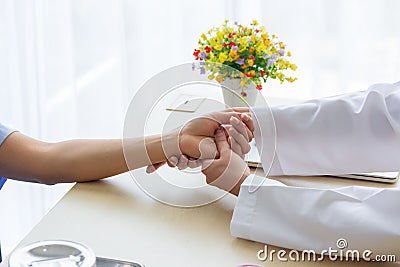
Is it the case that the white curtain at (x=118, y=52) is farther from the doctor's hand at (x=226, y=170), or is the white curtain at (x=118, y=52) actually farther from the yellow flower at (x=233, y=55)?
the doctor's hand at (x=226, y=170)

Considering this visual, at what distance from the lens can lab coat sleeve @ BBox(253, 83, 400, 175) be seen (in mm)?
1224

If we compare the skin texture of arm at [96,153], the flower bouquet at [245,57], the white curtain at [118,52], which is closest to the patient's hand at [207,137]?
the skin texture of arm at [96,153]

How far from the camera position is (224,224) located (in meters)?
1.07

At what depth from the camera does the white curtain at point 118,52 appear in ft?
6.78

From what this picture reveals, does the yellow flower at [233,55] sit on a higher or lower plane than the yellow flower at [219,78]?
higher

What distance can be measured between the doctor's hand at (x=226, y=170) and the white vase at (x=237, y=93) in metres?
0.10

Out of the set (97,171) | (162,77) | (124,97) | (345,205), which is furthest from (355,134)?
(124,97)

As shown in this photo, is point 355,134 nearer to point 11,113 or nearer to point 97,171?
point 97,171

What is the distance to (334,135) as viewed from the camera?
124 cm

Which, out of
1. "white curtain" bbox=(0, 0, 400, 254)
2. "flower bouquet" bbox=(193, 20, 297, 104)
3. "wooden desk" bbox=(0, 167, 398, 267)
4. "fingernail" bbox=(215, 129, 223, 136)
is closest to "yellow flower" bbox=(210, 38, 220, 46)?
"flower bouquet" bbox=(193, 20, 297, 104)

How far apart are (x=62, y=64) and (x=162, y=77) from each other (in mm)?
1211

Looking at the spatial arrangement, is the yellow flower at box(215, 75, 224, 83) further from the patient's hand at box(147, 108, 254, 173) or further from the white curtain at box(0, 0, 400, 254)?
the white curtain at box(0, 0, 400, 254)

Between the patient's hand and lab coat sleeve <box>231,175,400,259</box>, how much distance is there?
0.16 m

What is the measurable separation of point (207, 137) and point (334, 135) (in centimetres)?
23
